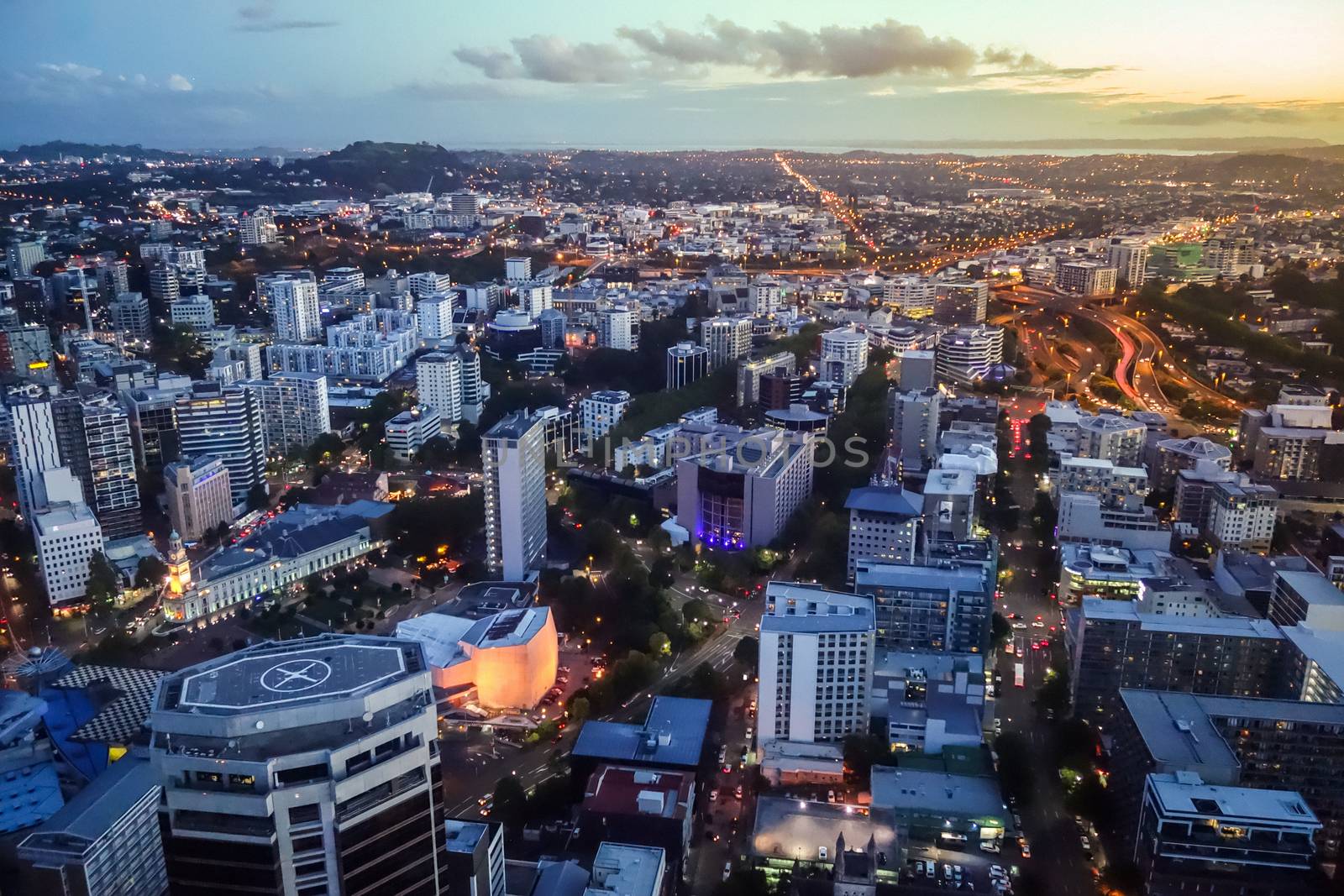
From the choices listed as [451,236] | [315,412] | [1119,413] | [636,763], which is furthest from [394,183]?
[636,763]

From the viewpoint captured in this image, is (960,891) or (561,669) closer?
(960,891)

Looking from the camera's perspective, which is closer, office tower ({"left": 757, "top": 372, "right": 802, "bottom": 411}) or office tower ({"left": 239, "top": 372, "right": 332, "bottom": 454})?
office tower ({"left": 239, "top": 372, "right": 332, "bottom": 454})

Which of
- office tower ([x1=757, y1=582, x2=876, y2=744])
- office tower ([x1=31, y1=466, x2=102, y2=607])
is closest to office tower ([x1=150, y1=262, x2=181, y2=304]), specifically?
office tower ([x1=31, y1=466, x2=102, y2=607])

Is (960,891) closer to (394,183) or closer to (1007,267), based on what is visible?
(1007,267)

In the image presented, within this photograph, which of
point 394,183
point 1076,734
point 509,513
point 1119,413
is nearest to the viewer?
point 1076,734

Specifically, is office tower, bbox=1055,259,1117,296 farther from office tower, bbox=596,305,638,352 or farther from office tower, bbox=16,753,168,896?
office tower, bbox=16,753,168,896

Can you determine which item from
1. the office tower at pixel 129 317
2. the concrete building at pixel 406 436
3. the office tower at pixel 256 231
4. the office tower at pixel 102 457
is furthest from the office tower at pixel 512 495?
the office tower at pixel 256 231
